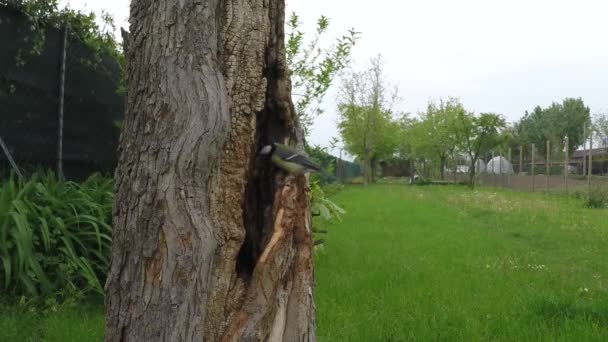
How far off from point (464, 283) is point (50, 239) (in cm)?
382

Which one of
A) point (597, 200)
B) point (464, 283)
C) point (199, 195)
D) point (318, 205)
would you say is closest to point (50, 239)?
point (318, 205)

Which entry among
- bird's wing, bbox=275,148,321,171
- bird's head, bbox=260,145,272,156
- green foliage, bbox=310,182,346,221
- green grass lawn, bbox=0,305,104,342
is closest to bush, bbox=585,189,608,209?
green foliage, bbox=310,182,346,221

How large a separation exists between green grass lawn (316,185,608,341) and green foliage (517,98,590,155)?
5695 centimetres

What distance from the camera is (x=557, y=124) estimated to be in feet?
220

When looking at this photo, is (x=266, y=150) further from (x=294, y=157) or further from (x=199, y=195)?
(x=199, y=195)

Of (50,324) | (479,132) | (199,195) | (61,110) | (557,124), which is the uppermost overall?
(557,124)

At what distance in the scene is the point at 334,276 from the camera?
19.4ft

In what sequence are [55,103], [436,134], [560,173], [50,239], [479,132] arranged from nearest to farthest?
[50,239] → [55,103] → [560,173] → [479,132] → [436,134]

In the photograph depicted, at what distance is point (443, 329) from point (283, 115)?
222 cm

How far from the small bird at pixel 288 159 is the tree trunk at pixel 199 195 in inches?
3.3

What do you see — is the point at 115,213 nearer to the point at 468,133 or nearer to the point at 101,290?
the point at 101,290

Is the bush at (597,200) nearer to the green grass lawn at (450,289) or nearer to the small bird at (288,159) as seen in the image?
the green grass lawn at (450,289)

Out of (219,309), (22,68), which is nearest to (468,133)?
(22,68)

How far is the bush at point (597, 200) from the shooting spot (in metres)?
16.0
